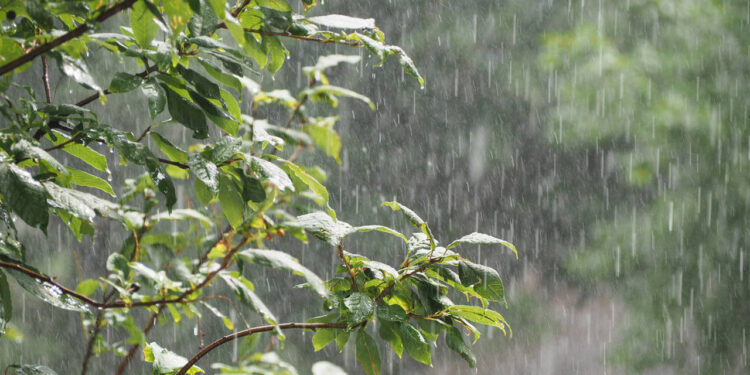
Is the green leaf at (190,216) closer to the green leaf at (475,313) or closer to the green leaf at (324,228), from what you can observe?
the green leaf at (324,228)

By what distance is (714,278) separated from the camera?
489 centimetres

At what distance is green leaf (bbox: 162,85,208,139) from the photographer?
66 cm

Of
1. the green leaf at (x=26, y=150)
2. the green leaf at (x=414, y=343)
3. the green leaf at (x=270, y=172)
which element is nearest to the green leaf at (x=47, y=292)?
the green leaf at (x=26, y=150)

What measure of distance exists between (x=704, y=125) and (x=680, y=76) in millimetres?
382

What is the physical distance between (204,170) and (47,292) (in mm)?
190

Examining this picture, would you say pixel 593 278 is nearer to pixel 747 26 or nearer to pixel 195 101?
pixel 747 26

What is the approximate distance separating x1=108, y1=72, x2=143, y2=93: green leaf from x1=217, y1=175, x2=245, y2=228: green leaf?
125mm

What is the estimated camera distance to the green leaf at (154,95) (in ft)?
2.04

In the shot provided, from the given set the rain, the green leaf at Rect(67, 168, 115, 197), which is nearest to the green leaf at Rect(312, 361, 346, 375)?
the green leaf at Rect(67, 168, 115, 197)

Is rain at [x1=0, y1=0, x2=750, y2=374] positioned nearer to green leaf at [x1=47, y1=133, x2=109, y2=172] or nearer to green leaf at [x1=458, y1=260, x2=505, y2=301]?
green leaf at [x1=47, y1=133, x2=109, y2=172]

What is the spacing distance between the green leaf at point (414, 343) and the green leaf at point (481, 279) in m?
0.08

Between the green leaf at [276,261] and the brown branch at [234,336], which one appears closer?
the green leaf at [276,261]

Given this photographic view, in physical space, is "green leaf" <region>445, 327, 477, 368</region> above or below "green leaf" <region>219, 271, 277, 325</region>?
below

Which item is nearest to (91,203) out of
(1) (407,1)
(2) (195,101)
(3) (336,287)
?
(2) (195,101)
